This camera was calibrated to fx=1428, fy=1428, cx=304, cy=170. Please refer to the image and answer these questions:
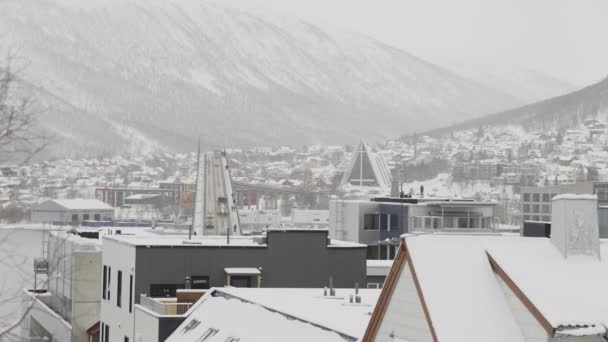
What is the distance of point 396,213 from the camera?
84.2 m

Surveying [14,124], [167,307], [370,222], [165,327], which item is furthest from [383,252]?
[14,124]

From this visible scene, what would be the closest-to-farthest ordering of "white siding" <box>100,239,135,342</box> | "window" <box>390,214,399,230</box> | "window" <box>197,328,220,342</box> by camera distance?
"window" <box>197,328,220,342</box> → "white siding" <box>100,239,135,342</box> → "window" <box>390,214,399,230</box>

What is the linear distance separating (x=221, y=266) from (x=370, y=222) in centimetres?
5004

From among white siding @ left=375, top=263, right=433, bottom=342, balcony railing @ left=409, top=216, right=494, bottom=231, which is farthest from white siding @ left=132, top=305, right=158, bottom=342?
balcony railing @ left=409, top=216, right=494, bottom=231

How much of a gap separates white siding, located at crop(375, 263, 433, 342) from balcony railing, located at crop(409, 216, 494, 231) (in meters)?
51.7

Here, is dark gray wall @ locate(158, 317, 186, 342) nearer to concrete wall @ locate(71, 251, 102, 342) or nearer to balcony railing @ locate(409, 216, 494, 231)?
concrete wall @ locate(71, 251, 102, 342)

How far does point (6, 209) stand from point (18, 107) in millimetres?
2095

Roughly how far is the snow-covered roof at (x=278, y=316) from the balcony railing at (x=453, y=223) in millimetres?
38548

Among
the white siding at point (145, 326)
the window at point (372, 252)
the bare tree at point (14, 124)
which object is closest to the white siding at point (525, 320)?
the bare tree at point (14, 124)

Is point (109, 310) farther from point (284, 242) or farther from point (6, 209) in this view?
point (6, 209)

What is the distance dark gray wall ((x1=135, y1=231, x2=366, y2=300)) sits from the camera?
37.9m

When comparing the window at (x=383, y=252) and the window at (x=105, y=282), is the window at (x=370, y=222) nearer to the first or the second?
the window at (x=383, y=252)

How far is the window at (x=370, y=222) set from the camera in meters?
88.1

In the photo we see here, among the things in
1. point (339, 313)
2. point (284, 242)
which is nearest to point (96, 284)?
point (284, 242)
